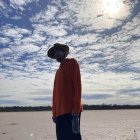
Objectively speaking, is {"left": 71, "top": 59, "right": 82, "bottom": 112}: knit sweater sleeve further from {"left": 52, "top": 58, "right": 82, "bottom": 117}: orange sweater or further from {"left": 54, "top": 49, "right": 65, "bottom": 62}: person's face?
{"left": 54, "top": 49, "right": 65, "bottom": 62}: person's face

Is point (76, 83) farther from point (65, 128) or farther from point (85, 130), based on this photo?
point (85, 130)

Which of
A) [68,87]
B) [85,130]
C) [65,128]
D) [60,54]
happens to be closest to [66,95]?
[68,87]

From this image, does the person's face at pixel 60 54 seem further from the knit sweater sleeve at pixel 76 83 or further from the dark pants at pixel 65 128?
the dark pants at pixel 65 128

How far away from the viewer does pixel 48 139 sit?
1131 cm

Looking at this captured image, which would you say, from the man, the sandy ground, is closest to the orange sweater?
the man

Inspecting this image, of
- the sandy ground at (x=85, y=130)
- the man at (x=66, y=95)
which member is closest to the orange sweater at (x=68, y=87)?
the man at (x=66, y=95)

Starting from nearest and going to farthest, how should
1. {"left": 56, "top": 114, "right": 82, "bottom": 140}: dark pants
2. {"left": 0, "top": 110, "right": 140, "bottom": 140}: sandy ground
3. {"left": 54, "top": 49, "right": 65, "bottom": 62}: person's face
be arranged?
{"left": 56, "top": 114, "right": 82, "bottom": 140}: dark pants → {"left": 54, "top": 49, "right": 65, "bottom": 62}: person's face → {"left": 0, "top": 110, "right": 140, "bottom": 140}: sandy ground

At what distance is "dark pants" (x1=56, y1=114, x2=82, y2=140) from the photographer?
4.18 m

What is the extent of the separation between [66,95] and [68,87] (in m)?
0.09

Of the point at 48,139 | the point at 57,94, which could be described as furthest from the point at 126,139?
the point at 57,94

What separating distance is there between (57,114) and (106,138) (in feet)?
24.6

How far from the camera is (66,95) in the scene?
4.32 m

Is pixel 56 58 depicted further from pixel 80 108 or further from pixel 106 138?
pixel 106 138

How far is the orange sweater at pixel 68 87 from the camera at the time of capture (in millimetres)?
4262
